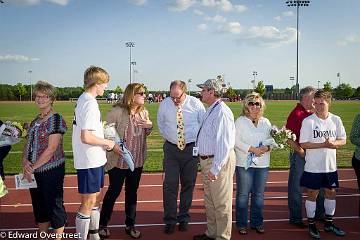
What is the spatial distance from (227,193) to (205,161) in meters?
0.47

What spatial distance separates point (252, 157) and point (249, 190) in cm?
52

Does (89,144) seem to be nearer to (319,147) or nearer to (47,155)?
(47,155)

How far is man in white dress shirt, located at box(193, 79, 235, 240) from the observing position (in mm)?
4500

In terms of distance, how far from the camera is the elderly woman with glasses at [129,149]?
17.0ft

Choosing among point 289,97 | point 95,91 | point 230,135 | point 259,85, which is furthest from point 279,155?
point 259,85

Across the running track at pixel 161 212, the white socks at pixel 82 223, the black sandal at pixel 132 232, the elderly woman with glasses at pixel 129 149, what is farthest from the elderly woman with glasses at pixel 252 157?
the white socks at pixel 82 223

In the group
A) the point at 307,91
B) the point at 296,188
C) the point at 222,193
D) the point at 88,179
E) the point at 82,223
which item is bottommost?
the point at 82,223

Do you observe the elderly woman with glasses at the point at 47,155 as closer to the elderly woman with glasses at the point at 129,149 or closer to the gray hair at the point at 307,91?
the elderly woman with glasses at the point at 129,149

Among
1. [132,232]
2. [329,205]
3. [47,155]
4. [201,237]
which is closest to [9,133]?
[47,155]

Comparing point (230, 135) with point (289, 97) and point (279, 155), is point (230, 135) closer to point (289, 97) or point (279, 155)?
point (279, 155)

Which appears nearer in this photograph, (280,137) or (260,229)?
(280,137)

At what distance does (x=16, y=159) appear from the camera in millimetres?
12203

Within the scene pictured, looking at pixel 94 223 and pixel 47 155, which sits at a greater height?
pixel 47 155

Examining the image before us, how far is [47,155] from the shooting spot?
425 cm
